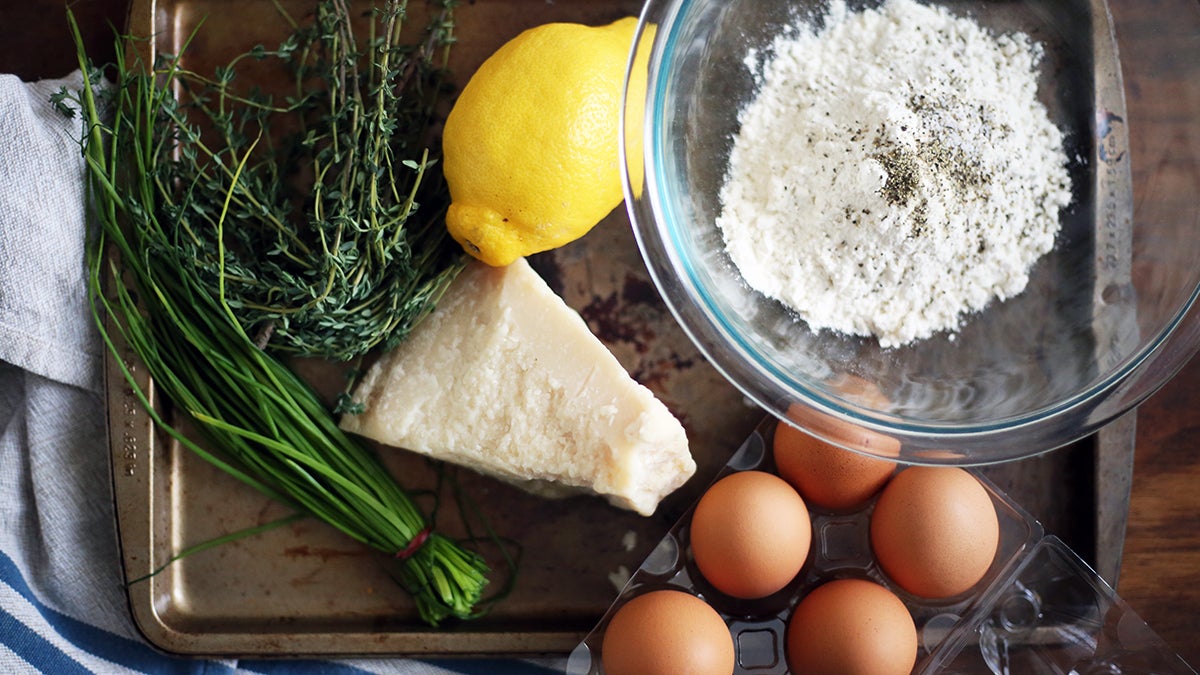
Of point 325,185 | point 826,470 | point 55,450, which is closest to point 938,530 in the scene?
point 826,470

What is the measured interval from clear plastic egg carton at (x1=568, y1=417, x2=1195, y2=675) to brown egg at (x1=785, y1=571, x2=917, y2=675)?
55 millimetres

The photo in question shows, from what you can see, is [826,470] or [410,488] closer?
[826,470]

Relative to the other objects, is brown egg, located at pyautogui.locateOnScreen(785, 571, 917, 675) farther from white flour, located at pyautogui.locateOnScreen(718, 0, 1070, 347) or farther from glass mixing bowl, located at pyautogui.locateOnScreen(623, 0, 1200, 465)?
white flour, located at pyautogui.locateOnScreen(718, 0, 1070, 347)

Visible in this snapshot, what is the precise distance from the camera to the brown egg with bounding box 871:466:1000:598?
1243 millimetres

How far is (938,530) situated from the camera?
1242 mm

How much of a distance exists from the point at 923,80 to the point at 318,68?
0.88 m

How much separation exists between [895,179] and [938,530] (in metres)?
0.48

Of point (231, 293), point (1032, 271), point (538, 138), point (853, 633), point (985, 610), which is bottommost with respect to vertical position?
point (985, 610)

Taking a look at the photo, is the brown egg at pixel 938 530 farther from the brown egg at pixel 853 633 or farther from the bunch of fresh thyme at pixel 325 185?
the bunch of fresh thyme at pixel 325 185

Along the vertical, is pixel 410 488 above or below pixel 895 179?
below

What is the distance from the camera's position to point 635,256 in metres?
1.45

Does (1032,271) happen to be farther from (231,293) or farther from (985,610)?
(231,293)

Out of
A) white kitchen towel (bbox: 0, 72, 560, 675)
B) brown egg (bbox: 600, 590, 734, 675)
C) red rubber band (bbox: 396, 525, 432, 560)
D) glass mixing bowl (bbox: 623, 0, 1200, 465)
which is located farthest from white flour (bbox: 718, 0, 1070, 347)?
white kitchen towel (bbox: 0, 72, 560, 675)

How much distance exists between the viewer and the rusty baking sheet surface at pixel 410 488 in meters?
1.42
